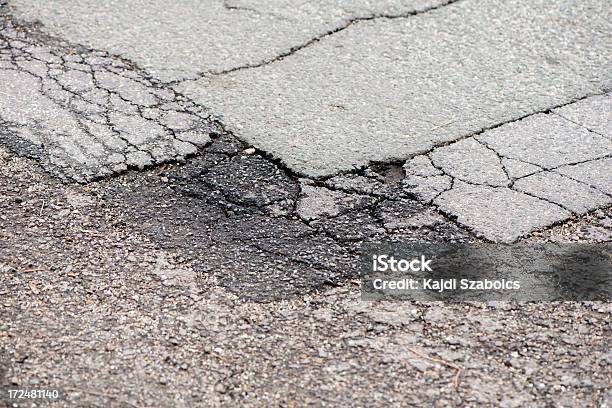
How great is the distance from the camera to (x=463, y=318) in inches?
124

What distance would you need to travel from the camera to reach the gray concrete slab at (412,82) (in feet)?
13.3

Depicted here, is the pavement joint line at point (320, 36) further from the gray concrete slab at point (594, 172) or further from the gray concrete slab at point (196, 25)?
the gray concrete slab at point (594, 172)

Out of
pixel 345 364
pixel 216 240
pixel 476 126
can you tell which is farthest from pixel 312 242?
pixel 476 126

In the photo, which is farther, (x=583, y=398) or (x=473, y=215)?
(x=473, y=215)

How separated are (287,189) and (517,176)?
3.30 feet

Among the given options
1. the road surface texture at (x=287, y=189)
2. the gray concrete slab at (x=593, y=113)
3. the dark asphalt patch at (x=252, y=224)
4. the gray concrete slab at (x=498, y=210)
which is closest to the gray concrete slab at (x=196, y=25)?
the road surface texture at (x=287, y=189)

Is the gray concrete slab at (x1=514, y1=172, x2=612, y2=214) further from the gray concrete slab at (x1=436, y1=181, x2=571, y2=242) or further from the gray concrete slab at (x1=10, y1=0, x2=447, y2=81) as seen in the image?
the gray concrete slab at (x1=10, y1=0, x2=447, y2=81)

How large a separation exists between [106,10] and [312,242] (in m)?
2.38

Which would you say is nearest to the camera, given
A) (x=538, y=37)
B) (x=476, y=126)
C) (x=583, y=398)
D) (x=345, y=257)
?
(x=583, y=398)

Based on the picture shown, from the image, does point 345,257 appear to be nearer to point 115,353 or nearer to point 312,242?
point 312,242

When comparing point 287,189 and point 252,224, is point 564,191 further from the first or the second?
point 252,224

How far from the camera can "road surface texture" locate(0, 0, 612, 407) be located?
2.91 metres

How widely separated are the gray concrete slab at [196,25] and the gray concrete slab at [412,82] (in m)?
0.14

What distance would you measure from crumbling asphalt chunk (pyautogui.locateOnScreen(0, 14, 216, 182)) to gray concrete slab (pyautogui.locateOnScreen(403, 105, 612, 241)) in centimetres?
109
